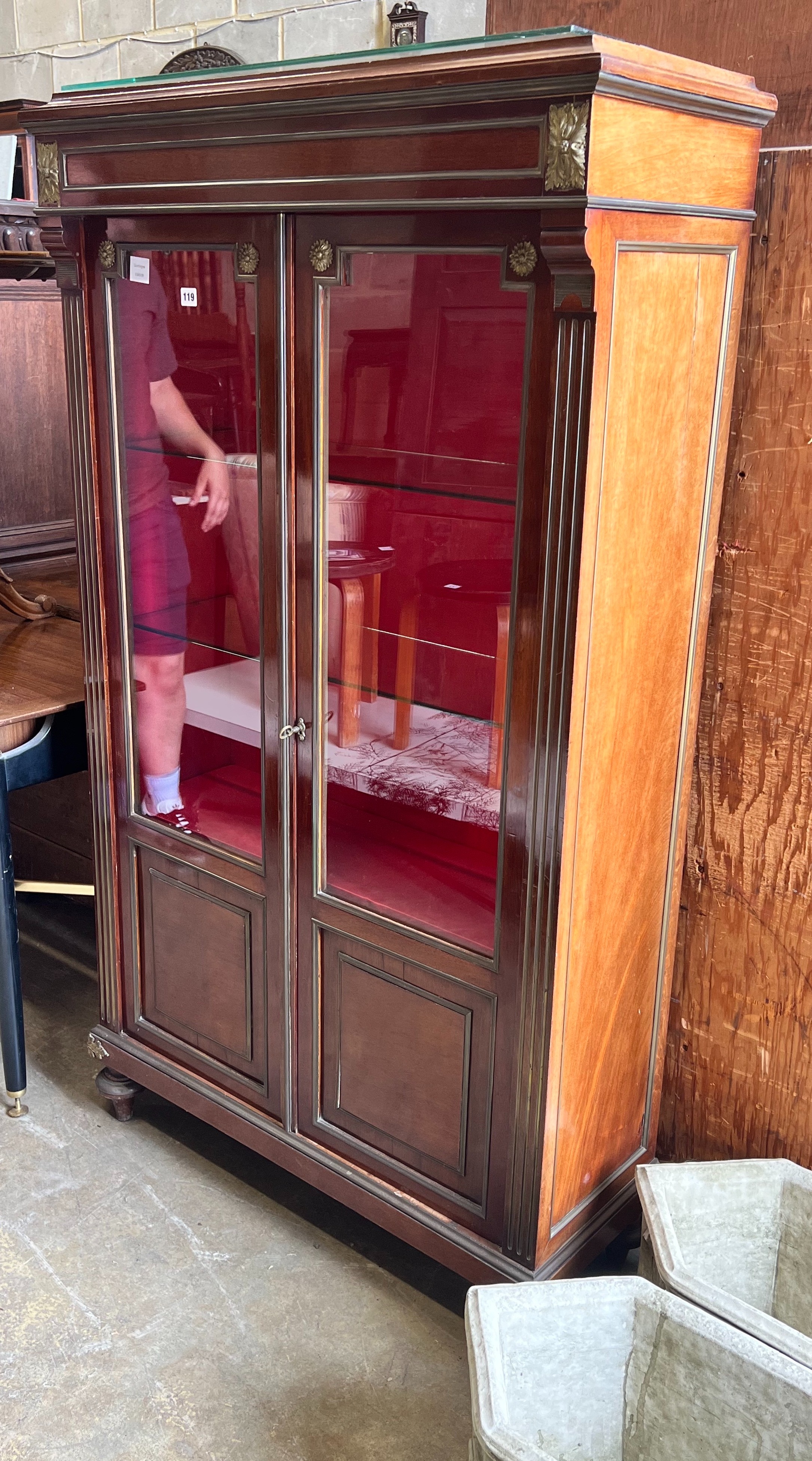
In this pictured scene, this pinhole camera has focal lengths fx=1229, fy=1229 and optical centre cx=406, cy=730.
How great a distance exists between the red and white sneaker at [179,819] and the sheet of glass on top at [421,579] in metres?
0.36

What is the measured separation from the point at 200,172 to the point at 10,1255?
1928mm

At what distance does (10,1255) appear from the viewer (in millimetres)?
2293

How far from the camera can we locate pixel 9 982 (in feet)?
8.55

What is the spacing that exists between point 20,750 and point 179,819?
0.42 m

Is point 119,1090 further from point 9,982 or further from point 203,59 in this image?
point 203,59

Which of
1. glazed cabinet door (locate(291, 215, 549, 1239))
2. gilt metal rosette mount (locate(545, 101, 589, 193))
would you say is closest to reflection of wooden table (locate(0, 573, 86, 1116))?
glazed cabinet door (locate(291, 215, 549, 1239))

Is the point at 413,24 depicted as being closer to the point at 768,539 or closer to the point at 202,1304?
the point at 768,539

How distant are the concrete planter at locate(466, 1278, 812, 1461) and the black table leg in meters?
1.30

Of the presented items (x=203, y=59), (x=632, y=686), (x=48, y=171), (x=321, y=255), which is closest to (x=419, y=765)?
(x=632, y=686)

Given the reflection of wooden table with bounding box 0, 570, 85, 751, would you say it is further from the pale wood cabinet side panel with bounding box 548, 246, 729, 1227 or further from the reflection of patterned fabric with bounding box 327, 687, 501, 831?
the pale wood cabinet side panel with bounding box 548, 246, 729, 1227

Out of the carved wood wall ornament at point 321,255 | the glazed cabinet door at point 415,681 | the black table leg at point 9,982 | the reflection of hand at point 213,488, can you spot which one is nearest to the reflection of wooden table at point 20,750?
the black table leg at point 9,982

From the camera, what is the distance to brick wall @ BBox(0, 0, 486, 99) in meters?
2.54

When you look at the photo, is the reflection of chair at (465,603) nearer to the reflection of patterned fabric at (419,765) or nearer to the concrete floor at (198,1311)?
the reflection of patterned fabric at (419,765)

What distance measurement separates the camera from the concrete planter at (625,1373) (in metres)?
1.66
